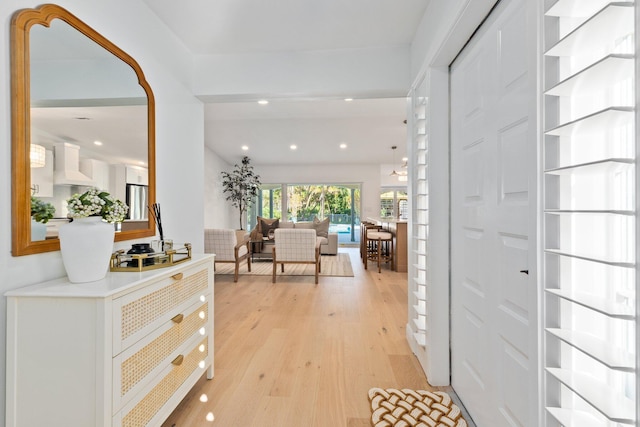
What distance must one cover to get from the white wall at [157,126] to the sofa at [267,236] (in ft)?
11.8

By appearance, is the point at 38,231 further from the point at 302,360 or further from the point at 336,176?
the point at 336,176

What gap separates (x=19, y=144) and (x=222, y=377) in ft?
5.46

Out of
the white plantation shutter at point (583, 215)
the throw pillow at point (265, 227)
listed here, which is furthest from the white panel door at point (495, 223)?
the throw pillow at point (265, 227)

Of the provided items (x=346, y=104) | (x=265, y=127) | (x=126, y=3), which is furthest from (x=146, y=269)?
(x=265, y=127)

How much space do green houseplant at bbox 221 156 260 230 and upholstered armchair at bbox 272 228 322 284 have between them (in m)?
4.28

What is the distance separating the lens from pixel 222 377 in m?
2.06

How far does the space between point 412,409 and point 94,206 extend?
1875mm

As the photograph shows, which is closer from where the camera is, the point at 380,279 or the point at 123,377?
the point at 123,377

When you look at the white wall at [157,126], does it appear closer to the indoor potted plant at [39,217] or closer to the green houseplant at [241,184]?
the indoor potted plant at [39,217]

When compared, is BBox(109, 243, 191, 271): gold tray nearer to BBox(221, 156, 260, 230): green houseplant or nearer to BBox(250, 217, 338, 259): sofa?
BBox(250, 217, 338, 259): sofa

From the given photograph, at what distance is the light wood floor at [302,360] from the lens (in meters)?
1.72

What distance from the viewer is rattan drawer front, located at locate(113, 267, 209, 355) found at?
1.21 m

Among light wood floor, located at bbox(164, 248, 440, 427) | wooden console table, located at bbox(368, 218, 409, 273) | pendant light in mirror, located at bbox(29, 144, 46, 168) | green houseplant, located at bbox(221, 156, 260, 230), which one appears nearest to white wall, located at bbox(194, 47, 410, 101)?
pendant light in mirror, located at bbox(29, 144, 46, 168)

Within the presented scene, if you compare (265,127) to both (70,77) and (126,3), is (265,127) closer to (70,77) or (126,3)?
(126,3)
